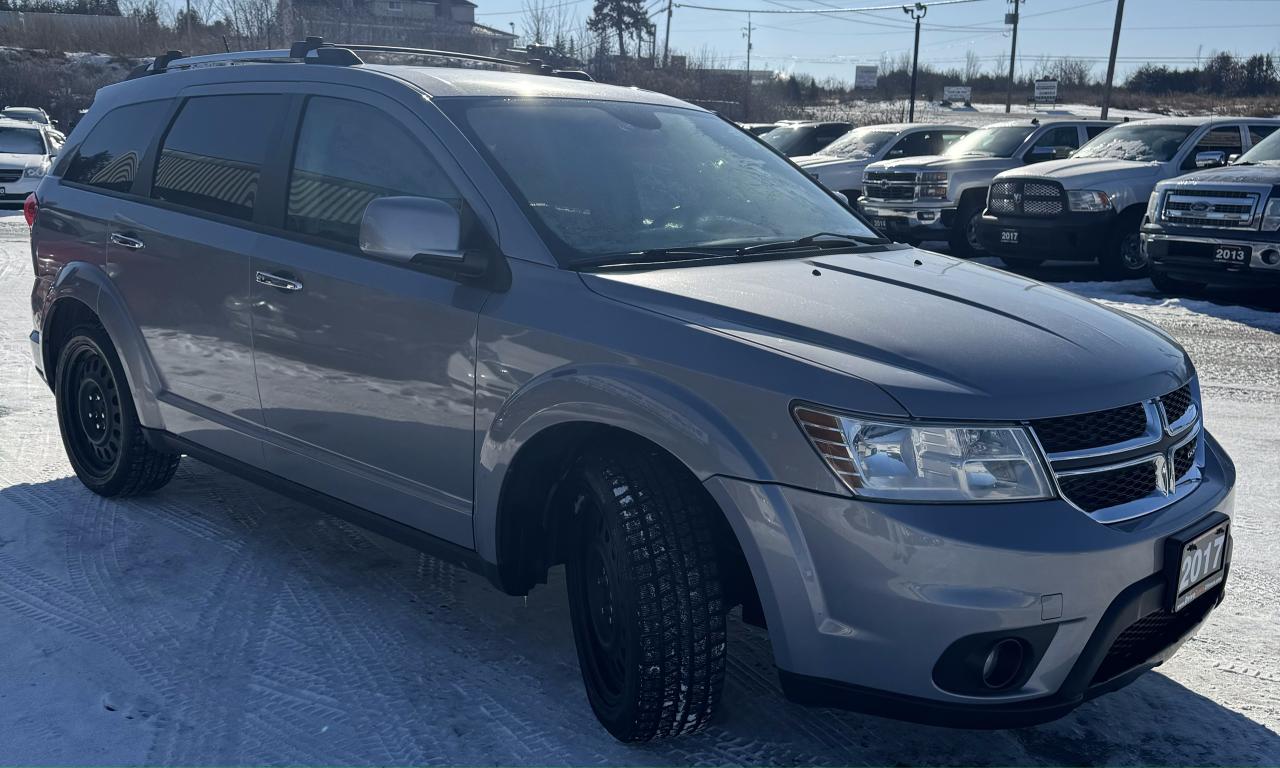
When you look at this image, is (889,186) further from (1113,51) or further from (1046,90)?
(1046,90)

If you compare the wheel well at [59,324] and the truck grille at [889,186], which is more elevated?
Result: the truck grille at [889,186]

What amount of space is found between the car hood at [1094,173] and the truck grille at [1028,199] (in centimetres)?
10

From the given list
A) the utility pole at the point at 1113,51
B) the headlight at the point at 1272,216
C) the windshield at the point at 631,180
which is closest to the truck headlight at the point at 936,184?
the headlight at the point at 1272,216

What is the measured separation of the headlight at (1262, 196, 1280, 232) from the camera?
10.1m

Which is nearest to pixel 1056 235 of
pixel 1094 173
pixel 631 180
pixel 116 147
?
pixel 1094 173

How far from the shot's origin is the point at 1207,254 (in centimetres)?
1063

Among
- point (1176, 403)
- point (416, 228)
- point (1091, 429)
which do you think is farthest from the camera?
point (416, 228)

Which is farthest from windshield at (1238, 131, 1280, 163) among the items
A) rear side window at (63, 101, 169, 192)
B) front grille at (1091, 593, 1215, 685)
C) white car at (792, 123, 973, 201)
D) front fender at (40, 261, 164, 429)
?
front fender at (40, 261, 164, 429)

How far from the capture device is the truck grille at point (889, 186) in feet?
49.9

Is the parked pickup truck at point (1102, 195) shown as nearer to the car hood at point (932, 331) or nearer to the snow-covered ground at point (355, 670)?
the snow-covered ground at point (355, 670)

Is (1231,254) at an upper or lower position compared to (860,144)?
lower

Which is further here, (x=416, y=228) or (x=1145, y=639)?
(x=416, y=228)

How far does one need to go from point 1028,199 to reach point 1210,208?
101 inches

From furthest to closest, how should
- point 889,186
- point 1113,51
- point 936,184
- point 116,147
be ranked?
1. point 1113,51
2. point 889,186
3. point 936,184
4. point 116,147
